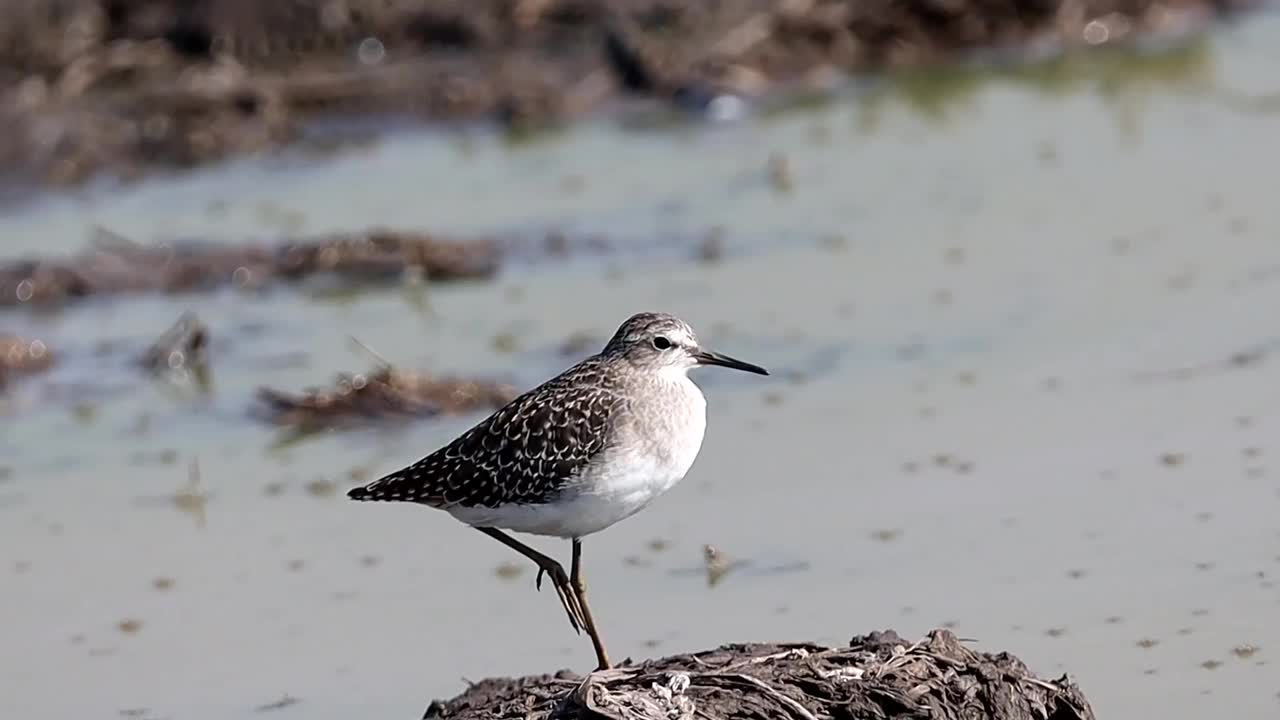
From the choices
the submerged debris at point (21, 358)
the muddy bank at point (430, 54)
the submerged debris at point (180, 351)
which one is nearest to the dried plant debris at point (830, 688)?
the submerged debris at point (180, 351)

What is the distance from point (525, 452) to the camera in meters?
8.16

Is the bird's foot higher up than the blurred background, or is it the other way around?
the blurred background

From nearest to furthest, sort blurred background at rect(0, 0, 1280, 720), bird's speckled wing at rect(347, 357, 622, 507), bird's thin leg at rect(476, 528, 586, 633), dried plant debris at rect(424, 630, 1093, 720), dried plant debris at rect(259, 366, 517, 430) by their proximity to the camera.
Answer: dried plant debris at rect(424, 630, 1093, 720)
bird's speckled wing at rect(347, 357, 622, 507)
bird's thin leg at rect(476, 528, 586, 633)
blurred background at rect(0, 0, 1280, 720)
dried plant debris at rect(259, 366, 517, 430)

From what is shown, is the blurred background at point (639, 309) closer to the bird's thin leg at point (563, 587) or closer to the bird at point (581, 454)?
the bird's thin leg at point (563, 587)

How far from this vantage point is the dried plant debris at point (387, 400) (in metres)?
11.8

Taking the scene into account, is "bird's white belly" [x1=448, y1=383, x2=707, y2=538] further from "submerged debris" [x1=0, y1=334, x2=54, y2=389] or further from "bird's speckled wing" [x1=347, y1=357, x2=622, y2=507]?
"submerged debris" [x1=0, y1=334, x2=54, y2=389]

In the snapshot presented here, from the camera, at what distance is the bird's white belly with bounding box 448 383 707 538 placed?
7.96 metres

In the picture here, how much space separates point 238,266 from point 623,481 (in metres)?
7.29

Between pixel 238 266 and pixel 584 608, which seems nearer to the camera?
pixel 584 608

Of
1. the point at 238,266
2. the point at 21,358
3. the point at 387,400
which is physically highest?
the point at 238,266

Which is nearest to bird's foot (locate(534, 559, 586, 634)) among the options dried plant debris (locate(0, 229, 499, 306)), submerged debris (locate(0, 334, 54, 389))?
submerged debris (locate(0, 334, 54, 389))

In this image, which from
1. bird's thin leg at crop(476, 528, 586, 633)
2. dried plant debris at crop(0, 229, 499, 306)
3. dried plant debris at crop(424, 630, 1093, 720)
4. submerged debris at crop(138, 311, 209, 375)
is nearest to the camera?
dried plant debris at crop(424, 630, 1093, 720)

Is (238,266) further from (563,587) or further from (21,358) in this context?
(563,587)

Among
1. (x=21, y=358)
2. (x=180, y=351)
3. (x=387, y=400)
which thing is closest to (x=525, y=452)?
(x=387, y=400)
